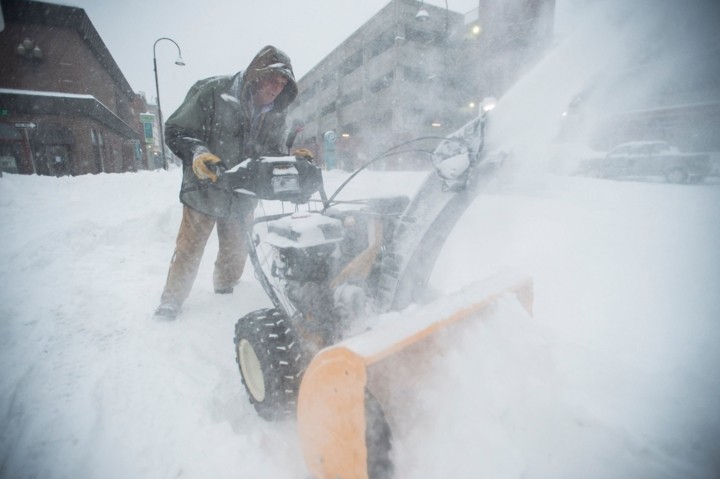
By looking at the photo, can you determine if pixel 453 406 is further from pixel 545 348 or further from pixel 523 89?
pixel 523 89

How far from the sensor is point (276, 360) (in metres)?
1.58

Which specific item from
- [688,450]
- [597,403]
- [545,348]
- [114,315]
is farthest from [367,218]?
[114,315]

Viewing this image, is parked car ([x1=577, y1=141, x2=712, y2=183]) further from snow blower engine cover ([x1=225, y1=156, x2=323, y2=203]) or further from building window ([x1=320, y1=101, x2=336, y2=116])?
building window ([x1=320, y1=101, x2=336, y2=116])

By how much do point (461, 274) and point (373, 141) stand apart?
78.2 feet

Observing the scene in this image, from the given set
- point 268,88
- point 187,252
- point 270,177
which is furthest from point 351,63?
point 270,177

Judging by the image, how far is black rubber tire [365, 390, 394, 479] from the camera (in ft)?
3.40

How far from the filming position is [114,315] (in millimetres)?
3059

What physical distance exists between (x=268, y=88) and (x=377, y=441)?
2.51m

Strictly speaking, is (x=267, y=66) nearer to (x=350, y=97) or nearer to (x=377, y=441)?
(x=377, y=441)

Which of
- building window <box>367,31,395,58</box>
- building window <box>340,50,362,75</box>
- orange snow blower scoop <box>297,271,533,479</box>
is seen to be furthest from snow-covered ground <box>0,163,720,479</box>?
building window <box>340,50,362,75</box>

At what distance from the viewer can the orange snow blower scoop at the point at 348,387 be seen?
101cm

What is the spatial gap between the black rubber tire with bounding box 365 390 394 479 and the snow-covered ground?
0.05 metres

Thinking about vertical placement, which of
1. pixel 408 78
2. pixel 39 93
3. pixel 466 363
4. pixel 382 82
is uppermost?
pixel 382 82

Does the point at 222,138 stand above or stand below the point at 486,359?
above
